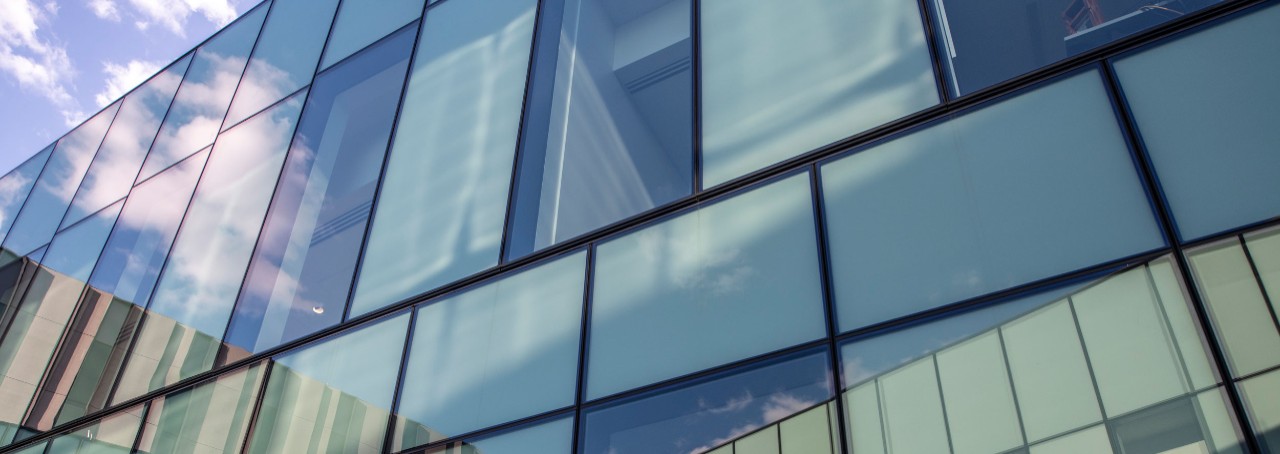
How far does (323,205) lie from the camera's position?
13.6 m

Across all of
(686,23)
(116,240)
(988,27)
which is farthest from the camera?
(116,240)

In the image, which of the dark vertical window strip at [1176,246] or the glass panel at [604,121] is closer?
the dark vertical window strip at [1176,246]

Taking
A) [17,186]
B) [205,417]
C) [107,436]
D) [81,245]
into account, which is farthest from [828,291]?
[17,186]

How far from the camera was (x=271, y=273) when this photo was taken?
523 inches

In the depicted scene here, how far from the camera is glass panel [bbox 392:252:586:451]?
930cm

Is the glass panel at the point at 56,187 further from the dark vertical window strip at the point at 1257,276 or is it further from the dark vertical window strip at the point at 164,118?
the dark vertical window strip at the point at 1257,276

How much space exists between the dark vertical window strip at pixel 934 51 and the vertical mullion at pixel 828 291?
137 cm

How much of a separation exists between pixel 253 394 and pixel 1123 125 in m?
11.0

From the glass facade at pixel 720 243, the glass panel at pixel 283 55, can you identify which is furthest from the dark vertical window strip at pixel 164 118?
the glass facade at pixel 720 243

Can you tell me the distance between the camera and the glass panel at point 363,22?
14.9 meters

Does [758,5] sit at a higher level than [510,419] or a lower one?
higher

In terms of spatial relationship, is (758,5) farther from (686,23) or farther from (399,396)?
(399,396)

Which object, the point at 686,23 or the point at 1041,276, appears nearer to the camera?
the point at 1041,276

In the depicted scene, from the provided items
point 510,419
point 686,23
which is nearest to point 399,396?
point 510,419
